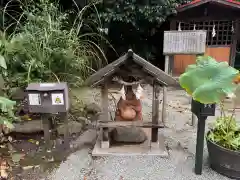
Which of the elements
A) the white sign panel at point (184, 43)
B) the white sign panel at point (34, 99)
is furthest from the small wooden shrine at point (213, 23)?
the white sign panel at point (34, 99)

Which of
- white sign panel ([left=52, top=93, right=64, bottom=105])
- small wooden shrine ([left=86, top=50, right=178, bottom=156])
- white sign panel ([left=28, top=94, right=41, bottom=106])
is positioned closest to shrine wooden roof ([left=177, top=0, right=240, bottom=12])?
small wooden shrine ([left=86, top=50, right=178, bottom=156])

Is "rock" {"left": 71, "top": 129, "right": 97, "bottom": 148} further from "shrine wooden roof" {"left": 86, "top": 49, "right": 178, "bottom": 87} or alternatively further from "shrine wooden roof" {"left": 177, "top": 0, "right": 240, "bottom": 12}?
"shrine wooden roof" {"left": 177, "top": 0, "right": 240, "bottom": 12}

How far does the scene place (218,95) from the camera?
2.36 m

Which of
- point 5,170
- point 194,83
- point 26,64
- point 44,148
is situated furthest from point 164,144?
point 26,64

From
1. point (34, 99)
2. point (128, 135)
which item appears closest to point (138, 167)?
point (128, 135)

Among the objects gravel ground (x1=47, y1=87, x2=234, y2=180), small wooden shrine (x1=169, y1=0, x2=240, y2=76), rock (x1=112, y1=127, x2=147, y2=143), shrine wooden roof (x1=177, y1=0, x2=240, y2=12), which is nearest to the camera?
gravel ground (x1=47, y1=87, x2=234, y2=180)

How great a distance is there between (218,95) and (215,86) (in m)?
0.09

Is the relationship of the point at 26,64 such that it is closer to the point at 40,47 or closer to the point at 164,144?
the point at 40,47

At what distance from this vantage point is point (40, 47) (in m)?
3.61

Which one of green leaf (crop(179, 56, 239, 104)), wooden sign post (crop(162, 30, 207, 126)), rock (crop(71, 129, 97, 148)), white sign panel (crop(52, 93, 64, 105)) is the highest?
wooden sign post (crop(162, 30, 207, 126))

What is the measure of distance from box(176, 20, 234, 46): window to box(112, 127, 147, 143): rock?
335 centimetres

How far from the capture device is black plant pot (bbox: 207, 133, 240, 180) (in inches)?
102

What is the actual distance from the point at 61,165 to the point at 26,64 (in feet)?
4.73

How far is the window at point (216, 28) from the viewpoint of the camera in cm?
570
